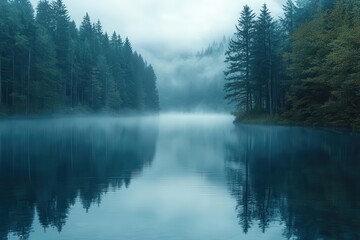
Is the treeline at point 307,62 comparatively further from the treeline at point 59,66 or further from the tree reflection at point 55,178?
the treeline at point 59,66

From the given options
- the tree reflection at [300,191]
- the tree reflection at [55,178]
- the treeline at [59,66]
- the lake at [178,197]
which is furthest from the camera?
the treeline at [59,66]

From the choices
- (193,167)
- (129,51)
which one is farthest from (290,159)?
(129,51)

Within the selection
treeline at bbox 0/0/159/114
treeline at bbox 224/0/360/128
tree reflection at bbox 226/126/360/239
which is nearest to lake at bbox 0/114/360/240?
tree reflection at bbox 226/126/360/239

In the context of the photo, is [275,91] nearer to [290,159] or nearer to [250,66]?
[250,66]

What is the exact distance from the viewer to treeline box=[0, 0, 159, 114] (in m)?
70.9

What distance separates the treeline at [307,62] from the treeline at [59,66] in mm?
31172

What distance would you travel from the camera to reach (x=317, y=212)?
11227 mm

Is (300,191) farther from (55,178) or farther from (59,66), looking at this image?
(59,66)

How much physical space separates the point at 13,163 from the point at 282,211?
12.7 m

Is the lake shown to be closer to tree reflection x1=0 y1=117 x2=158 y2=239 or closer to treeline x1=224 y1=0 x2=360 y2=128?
tree reflection x1=0 y1=117 x2=158 y2=239

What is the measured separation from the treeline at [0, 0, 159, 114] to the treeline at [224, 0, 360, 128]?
3117 centimetres

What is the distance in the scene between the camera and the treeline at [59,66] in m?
70.9

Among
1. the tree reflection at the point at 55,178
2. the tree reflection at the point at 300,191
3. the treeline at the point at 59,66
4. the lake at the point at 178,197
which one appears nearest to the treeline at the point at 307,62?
the tree reflection at the point at 300,191

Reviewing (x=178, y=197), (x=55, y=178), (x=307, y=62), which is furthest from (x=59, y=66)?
(x=178, y=197)
